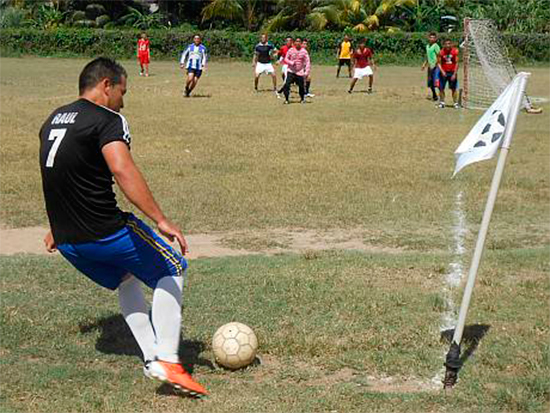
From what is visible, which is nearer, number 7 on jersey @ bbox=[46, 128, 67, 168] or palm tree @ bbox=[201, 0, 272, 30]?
number 7 on jersey @ bbox=[46, 128, 67, 168]

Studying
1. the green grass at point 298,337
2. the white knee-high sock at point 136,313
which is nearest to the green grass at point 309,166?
the green grass at point 298,337

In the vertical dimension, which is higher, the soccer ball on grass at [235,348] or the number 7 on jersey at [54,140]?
the number 7 on jersey at [54,140]

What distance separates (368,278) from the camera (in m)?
7.47

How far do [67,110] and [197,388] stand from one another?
69.4 inches

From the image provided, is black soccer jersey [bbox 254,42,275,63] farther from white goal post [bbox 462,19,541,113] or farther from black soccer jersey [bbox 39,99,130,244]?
black soccer jersey [bbox 39,99,130,244]

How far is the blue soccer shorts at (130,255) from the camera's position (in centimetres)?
497

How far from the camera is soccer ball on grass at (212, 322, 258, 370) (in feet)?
17.7

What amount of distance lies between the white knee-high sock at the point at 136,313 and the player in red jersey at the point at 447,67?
18235 millimetres

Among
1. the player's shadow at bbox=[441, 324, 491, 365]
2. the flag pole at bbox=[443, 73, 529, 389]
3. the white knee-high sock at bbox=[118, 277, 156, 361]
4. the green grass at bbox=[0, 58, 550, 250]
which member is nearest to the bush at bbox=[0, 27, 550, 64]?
the green grass at bbox=[0, 58, 550, 250]

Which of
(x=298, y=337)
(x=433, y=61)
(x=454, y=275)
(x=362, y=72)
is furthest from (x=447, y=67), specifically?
(x=298, y=337)

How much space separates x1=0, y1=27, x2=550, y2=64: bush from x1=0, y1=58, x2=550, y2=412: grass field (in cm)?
2746

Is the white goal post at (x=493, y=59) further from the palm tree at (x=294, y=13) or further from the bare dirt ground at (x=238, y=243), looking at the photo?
the palm tree at (x=294, y=13)

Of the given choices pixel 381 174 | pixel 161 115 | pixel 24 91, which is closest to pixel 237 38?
pixel 24 91

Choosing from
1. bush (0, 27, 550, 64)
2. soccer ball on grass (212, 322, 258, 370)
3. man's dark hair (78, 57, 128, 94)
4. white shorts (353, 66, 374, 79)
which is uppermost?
man's dark hair (78, 57, 128, 94)
